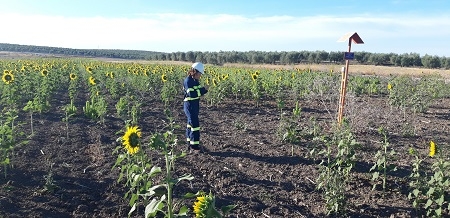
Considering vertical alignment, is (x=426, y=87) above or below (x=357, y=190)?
above

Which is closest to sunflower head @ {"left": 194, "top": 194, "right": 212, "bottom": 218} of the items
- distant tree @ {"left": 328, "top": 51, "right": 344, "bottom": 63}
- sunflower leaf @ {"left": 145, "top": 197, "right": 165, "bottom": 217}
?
sunflower leaf @ {"left": 145, "top": 197, "right": 165, "bottom": 217}

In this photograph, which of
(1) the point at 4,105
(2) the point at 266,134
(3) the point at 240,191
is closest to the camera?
(3) the point at 240,191

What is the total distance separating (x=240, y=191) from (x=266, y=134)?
371cm

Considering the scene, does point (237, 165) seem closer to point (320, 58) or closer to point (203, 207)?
point (203, 207)

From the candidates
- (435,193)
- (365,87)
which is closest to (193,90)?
(435,193)

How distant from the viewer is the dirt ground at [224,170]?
5.21 meters

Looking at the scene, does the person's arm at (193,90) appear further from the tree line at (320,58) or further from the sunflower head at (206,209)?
the tree line at (320,58)

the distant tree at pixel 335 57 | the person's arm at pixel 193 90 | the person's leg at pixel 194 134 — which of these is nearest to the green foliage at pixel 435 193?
the person's leg at pixel 194 134

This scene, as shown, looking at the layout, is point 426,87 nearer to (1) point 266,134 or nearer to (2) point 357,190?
(1) point 266,134

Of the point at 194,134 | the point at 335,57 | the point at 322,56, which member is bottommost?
the point at 194,134

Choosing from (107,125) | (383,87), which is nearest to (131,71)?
(107,125)

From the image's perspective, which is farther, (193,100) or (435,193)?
(193,100)

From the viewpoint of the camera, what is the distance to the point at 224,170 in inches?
258

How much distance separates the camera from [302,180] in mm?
6191
